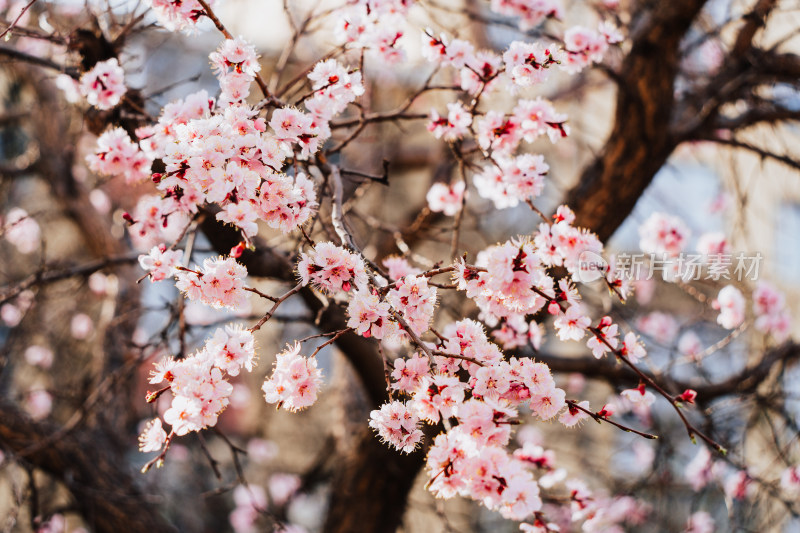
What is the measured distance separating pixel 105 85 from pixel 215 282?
109 centimetres

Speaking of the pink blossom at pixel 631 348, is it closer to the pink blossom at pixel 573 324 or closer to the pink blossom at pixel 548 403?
the pink blossom at pixel 573 324

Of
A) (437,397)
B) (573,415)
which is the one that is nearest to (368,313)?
(437,397)

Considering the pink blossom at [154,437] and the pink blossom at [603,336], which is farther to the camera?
the pink blossom at [603,336]

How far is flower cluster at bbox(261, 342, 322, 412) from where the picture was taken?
59.1 inches

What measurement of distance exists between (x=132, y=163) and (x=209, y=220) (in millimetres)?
343

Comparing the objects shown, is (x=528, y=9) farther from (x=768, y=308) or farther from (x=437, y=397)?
(x=768, y=308)

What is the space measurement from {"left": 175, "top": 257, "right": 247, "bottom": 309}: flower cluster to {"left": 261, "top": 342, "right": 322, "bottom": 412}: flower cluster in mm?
204

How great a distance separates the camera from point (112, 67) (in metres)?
2.14

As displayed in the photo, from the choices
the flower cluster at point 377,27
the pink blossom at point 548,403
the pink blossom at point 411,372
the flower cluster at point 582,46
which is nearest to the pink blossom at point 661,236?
the flower cluster at point 582,46

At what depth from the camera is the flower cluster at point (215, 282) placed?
150cm

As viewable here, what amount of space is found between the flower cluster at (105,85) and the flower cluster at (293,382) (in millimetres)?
1261

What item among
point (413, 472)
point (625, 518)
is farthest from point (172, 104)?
point (625, 518)

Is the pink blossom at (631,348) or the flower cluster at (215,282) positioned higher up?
the pink blossom at (631,348)

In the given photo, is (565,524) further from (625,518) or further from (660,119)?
(660,119)
